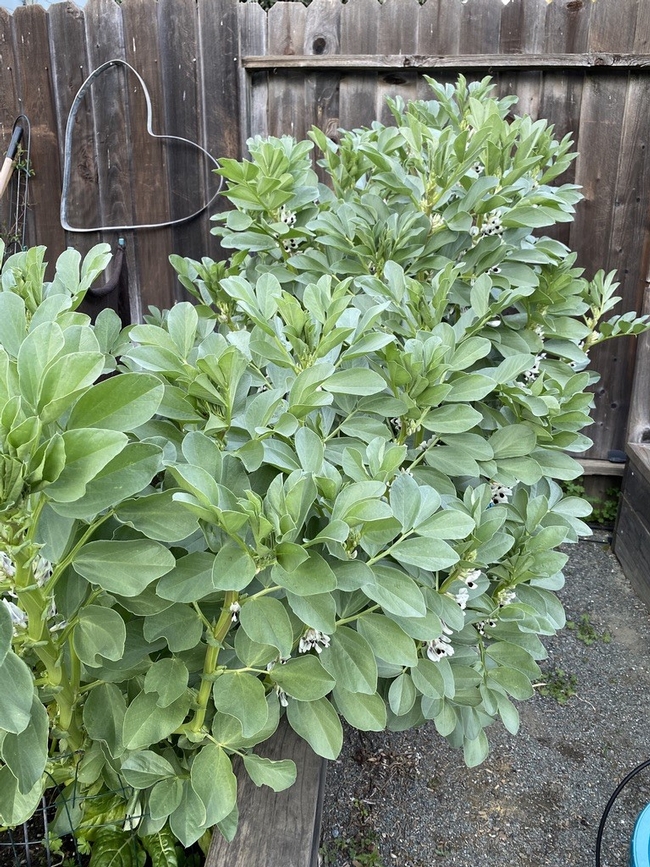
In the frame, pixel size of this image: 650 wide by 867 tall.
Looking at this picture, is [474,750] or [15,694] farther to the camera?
[474,750]

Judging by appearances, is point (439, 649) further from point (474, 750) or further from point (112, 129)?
point (112, 129)

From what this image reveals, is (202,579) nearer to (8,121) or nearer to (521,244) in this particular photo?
(521,244)

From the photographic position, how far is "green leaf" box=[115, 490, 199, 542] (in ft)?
2.15

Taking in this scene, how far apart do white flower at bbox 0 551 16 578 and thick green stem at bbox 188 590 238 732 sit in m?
0.24

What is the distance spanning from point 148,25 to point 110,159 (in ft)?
2.02

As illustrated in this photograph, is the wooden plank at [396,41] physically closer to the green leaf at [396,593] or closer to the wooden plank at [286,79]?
the wooden plank at [286,79]

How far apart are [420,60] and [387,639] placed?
9.04ft

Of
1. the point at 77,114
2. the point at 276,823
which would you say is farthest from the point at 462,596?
the point at 77,114

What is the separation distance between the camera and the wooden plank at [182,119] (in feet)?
9.50

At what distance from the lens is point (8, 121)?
3.18 meters

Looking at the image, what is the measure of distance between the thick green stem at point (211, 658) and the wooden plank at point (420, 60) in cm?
274

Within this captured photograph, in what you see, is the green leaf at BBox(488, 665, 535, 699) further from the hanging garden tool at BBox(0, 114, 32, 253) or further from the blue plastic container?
the hanging garden tool at BBox(0, 114, 32, 253)

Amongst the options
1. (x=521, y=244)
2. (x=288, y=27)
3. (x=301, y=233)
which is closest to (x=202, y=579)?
(x=301, y=233)

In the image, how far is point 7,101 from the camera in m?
3.15
